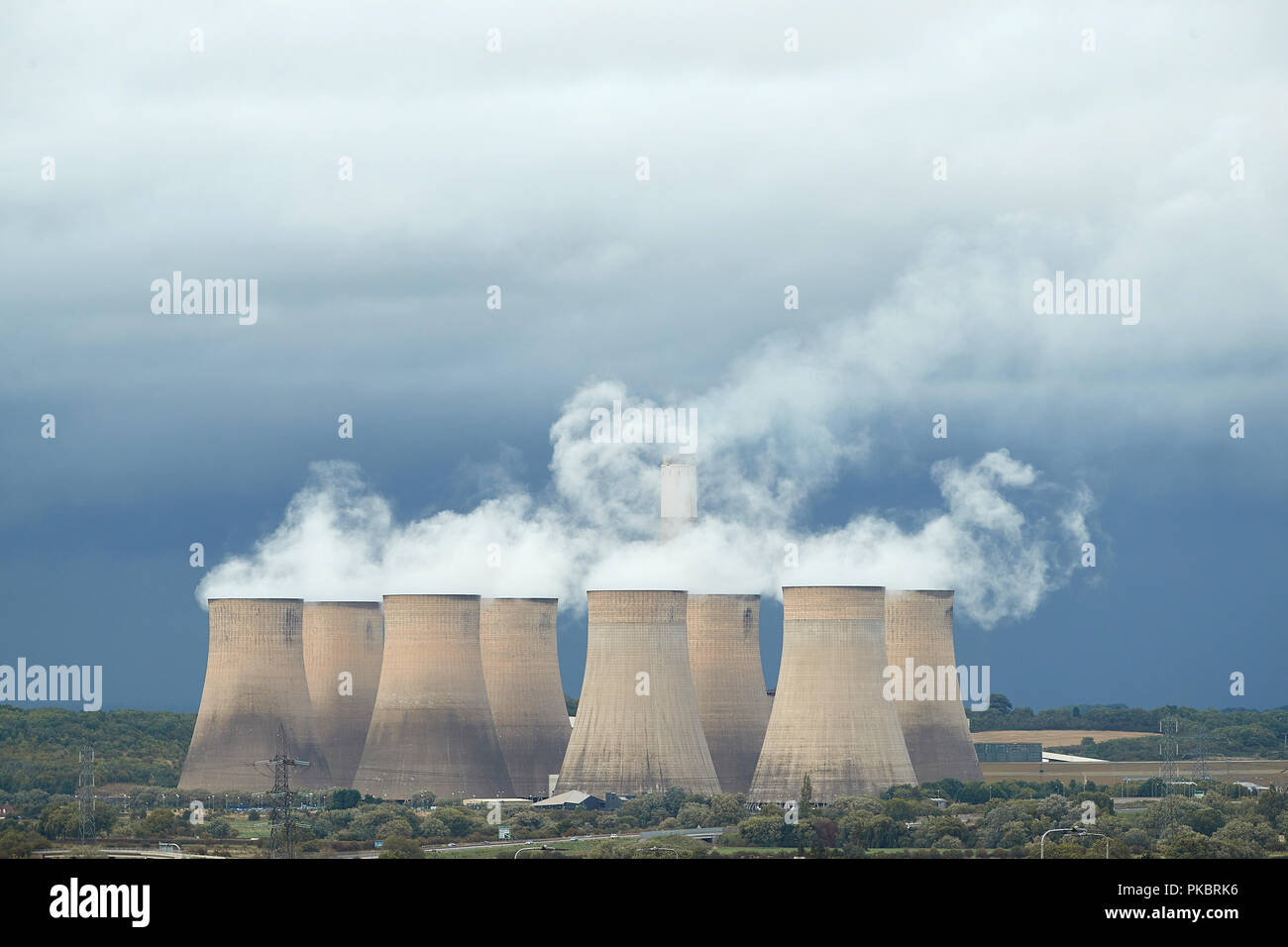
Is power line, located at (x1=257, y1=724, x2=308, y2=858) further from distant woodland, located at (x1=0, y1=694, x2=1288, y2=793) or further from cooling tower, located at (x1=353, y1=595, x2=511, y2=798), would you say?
distant woodland, located at (x1=0, y1=694, x2=1288, y2=793)

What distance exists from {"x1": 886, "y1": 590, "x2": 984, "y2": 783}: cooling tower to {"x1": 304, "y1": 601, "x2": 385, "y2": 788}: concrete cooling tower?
48.5 feet

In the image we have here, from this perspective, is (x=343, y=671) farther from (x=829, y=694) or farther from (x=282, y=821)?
(x=829, y=694)

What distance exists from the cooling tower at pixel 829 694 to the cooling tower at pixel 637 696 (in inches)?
86.9

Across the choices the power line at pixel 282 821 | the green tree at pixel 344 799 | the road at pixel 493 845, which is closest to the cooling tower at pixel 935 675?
the road at pixel 493 845

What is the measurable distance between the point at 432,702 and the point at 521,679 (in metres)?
4.06

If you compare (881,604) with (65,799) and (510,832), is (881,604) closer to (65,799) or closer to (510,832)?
(510,832)

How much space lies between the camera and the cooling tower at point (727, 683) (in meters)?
48.1

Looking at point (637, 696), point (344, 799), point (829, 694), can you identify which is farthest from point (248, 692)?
point (829, 694)

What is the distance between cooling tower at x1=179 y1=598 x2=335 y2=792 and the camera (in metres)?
48.0

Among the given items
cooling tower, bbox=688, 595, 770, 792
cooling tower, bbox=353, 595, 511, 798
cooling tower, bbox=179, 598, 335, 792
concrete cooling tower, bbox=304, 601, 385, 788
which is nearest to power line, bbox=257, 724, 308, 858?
cooling tower, bbox=179, 598, 335, 792
